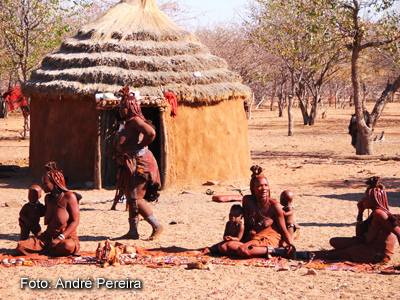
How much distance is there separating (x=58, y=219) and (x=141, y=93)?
16.1 ft

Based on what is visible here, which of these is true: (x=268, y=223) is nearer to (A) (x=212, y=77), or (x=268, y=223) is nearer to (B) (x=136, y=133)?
(B) (x=136, y=133)

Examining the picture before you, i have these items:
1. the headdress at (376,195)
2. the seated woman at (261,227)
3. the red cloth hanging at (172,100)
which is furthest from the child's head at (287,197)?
the red cloth hanging at (172,100)

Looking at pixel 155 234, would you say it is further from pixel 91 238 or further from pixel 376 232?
pixel 376 232

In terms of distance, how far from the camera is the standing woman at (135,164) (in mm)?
5594

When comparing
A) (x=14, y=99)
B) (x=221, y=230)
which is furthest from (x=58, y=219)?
(x=14, y=99)

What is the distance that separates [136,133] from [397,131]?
18.8 meters

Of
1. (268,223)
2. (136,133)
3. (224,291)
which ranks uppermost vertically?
(136,133)

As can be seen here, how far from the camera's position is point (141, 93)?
31.0ft

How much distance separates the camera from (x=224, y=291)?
4.10 m

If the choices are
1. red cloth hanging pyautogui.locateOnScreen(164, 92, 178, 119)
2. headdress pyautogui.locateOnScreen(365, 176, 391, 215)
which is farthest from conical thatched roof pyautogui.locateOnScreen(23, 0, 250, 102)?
headdress pyautogui.locateOnScreen(365, 176, 391, 215)

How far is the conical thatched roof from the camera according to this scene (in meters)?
9.59

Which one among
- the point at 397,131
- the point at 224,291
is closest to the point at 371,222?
the point at 224,291

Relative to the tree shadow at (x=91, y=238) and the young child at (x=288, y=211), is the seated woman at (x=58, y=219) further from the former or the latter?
the young child at (x=288, y=211)

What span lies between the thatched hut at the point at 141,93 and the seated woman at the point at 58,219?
14.3ft
